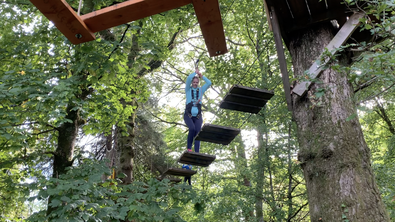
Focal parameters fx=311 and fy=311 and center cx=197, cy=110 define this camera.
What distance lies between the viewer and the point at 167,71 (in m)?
13.8

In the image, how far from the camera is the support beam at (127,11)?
2104 mm

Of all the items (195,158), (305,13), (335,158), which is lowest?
(335,158)

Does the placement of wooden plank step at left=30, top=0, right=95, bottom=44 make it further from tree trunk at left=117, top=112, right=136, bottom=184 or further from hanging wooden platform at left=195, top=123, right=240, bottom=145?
tree trunk at left=117, top=112, right=136, bottom=184

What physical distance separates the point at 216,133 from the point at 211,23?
11.0ft

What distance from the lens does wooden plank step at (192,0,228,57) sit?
2.06 meters

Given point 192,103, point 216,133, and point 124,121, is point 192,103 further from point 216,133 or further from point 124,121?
point 124,121

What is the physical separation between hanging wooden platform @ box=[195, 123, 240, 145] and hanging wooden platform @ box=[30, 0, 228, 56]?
2848 millimetres

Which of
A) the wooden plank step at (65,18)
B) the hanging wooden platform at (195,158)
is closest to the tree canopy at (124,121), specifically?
the hanging wooden platform at (195,158)

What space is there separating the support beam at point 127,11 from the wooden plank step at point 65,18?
61 mm

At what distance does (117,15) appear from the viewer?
220 centimetres

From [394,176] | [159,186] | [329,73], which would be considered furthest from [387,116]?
[159,186]

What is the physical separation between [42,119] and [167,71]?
8.62 meters

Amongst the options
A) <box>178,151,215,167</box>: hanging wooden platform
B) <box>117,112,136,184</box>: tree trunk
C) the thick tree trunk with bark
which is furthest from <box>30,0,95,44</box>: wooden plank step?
<box>117,112,136,184</box>: tree trunk

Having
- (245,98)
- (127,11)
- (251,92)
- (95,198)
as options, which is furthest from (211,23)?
(95,198)
